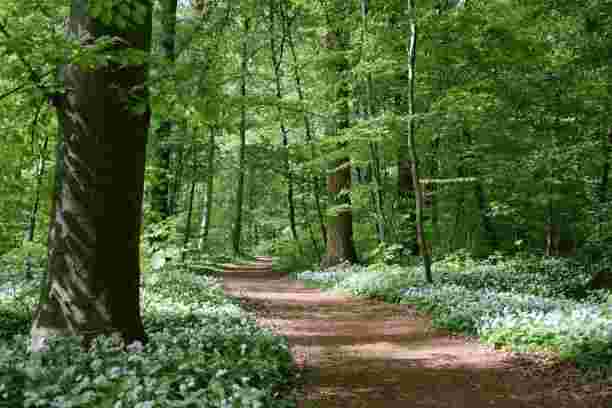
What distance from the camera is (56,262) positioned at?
541 cm

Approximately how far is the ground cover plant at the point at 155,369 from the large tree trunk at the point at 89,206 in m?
0.29

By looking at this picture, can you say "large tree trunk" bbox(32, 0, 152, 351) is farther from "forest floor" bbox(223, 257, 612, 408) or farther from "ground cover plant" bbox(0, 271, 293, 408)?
"forest floor" bbox(223, 257, 612, 408)

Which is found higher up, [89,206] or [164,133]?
[164,133]

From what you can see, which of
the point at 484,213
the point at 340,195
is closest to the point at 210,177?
the point at 340,195

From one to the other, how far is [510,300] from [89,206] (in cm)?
762

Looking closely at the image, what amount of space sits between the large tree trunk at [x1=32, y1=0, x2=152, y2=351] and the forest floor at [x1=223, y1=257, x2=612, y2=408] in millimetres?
2336

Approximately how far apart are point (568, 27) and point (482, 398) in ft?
42.2

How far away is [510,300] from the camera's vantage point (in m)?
9.91

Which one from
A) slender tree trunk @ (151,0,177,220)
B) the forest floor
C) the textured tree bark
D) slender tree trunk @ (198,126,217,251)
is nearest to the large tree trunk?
the forest floor

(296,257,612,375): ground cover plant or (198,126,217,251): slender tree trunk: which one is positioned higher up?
(198,126,217,251): slender tree trunk

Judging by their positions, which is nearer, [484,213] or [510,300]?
[510,300]

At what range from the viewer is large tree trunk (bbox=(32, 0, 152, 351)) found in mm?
5355

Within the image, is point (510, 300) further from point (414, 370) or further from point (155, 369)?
point (155, 369)

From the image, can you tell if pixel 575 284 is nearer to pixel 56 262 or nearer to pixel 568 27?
pixel 568 27
